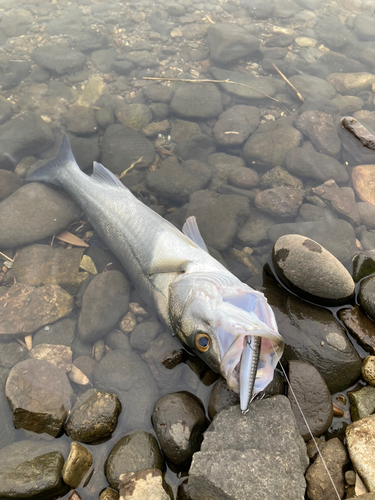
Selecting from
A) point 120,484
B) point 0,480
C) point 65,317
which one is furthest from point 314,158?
point 0,480

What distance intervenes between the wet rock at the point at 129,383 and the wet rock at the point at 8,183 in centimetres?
324

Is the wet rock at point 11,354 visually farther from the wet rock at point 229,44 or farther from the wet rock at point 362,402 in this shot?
the wet rock at point 229,44

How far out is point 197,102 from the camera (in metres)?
6.45

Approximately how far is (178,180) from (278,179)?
1.67 m

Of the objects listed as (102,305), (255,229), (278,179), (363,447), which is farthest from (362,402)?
(278,179)

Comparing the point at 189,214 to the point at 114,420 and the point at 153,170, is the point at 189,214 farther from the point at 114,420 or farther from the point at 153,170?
the point at 114,420

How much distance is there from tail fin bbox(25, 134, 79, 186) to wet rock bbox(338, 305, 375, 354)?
14.4 feet

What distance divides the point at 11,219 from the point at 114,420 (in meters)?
3.33

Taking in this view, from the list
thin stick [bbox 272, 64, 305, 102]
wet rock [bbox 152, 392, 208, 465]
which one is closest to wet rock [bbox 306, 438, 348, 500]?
wet rock [bbox 152, 392, 208, 465]

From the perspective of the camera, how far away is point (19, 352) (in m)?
4.11

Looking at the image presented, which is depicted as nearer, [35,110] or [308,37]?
[35,110]

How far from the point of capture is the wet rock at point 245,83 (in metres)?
6.77

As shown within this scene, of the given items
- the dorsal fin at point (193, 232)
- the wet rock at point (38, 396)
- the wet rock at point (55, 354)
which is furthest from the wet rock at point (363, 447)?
the wet rock at point (55, 354)

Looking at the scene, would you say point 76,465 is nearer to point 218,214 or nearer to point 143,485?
point 143,485
